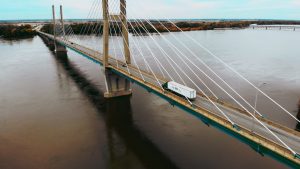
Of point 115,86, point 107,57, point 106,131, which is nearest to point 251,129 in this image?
point 106,131

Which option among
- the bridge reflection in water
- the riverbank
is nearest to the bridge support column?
the bridge reflection in water

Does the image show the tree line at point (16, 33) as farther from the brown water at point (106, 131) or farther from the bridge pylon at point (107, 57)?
the bridge pylon at point (107, 57)

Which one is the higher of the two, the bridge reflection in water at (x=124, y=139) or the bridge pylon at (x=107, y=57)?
the bridge pylon at (x=107, y=57)

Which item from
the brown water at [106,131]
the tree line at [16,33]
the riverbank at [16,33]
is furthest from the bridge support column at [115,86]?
the tree line at [16,33]

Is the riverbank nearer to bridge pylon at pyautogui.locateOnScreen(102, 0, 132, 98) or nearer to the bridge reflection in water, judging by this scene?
the bridge reflection in water

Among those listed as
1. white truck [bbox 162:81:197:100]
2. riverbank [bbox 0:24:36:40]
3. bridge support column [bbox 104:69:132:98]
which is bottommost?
bridge support column [bbox 104:69:132:98]

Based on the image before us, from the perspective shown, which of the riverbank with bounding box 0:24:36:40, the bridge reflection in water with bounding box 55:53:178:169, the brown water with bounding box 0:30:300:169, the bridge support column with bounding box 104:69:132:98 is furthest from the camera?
the riverbank with bounding box 0:24:36:40

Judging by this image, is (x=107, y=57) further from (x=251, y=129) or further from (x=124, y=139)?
(x=251, y=129)

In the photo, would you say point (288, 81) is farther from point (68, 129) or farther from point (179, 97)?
point (68, 129)
